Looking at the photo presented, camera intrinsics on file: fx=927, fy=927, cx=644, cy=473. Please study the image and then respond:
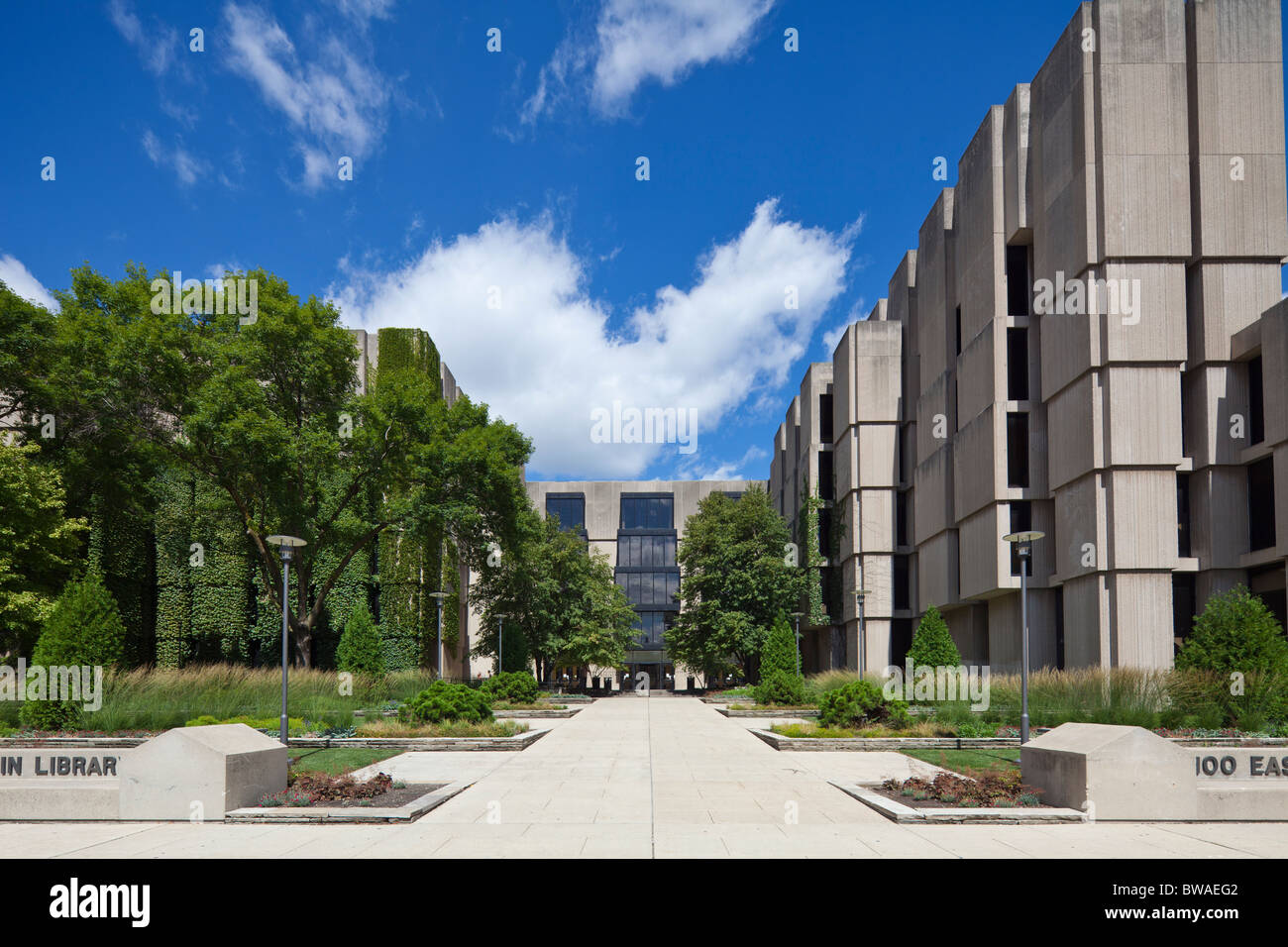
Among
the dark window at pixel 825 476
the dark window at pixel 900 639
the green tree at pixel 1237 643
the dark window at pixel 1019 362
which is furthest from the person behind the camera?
the dark window at pixel 825 476

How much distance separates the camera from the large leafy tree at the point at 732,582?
5559cm

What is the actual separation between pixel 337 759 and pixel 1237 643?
18.9 metres

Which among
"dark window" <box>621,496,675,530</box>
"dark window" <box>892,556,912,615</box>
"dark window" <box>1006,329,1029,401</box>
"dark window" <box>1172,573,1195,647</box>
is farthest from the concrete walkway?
"dark window" <box>621,496,675,530</box>

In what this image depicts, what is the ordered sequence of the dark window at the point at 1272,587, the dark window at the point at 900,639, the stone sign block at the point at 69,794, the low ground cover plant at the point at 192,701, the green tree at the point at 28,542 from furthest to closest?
1. the dark window at the point at 900,639
2. the dark window at the point at 1272,587
3. the green tree at the point at 28,542
4. the low ground cover plant at the point at 192,701
5. the stone sign block at the point at 69,794

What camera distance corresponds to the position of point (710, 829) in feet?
35.1

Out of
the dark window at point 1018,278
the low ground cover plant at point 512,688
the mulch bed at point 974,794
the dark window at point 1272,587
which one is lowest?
the low ground cover plant at point 512,688

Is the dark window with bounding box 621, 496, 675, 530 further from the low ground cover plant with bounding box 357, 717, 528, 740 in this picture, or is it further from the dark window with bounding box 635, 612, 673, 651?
the low ground cover plant with bounding box 357, 717, 528, 740

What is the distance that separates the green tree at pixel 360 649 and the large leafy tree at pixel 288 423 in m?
1.67

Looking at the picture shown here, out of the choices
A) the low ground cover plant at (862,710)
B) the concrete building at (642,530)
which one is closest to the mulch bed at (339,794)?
the low ground cover plant at (862,710)

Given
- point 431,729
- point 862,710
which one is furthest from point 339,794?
point 862,710

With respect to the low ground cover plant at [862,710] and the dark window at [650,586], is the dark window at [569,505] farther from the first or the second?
the low ground cover plant at [862,710]
